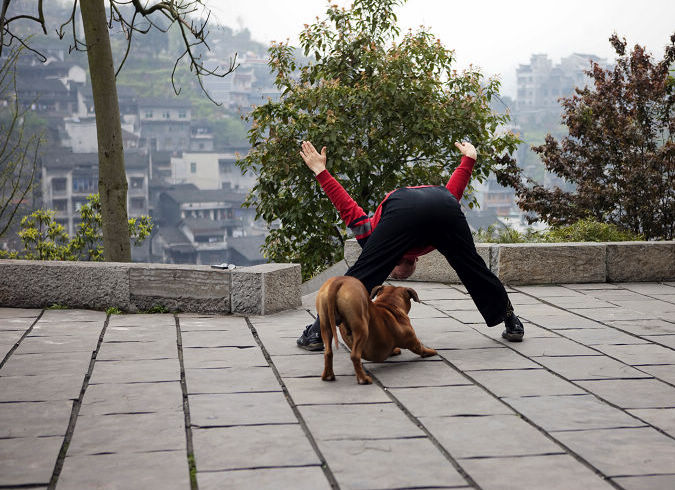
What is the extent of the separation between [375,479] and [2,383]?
2445mm

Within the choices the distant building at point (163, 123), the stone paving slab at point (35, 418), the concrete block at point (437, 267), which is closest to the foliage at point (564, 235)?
the concrete block at point (437, 267)

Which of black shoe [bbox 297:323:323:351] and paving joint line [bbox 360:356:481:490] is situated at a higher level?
black shoe [bbox 297:323:323:351]

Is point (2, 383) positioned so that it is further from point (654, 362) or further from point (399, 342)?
point (654, 362)

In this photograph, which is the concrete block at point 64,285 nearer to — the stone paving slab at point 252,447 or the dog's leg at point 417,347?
the dog's leg at point 417,347

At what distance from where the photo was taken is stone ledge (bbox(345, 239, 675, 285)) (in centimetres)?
802

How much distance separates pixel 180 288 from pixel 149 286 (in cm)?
27

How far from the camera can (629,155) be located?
11195mm

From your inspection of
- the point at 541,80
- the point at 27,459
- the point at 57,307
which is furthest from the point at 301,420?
the point at 541,80

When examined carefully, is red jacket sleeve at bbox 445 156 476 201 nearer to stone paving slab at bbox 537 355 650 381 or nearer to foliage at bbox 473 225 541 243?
stone paving slab at bbox 537 355 650 381

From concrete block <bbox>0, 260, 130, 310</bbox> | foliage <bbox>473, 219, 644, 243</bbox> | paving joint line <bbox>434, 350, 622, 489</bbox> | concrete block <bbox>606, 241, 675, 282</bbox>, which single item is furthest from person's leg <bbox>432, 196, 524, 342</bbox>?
foliage <bbox>473, 219, 644, 243</bbox>

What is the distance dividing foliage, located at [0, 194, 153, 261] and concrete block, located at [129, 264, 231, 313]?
414cm

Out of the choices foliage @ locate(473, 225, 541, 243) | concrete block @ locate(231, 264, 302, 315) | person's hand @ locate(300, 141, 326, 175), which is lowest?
concrete block @ locate(231, 264, 302, 315)

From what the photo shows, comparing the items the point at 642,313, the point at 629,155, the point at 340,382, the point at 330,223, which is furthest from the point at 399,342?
the point at 629,155

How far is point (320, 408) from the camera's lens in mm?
4082
